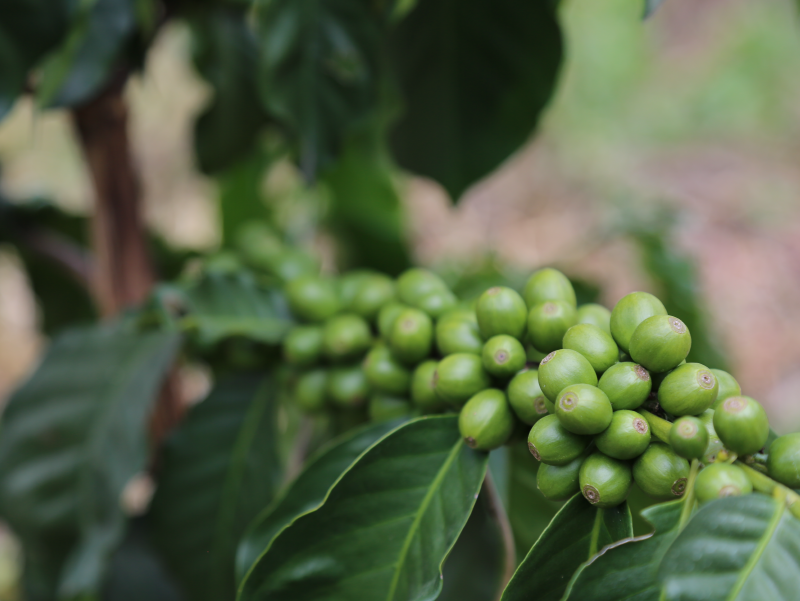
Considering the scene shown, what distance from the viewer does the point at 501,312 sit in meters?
0.57

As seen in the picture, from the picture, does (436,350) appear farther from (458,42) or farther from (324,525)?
(458,42)

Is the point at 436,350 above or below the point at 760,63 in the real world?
above

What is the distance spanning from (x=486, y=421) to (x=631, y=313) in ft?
0.50

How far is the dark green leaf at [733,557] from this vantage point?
379 millimetres

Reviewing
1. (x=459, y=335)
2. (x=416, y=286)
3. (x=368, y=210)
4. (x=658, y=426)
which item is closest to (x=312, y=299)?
(x=416, y=286)

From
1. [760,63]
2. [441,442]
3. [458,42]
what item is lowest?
[760,63]

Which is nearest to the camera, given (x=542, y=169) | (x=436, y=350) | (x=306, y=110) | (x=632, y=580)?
(x=632, y=580)

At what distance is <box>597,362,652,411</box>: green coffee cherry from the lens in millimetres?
469

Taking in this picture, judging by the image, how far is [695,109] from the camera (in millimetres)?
3947

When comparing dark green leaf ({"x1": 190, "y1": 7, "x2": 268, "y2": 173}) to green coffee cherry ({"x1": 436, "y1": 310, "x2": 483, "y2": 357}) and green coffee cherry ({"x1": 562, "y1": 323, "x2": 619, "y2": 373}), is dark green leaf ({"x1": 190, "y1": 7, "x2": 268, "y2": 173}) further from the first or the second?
green coffee cherry ({"x1": 562, "y1": 323, "x2": 619, "y2": 373})

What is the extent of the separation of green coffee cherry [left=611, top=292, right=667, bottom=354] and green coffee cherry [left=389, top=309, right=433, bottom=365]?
21 cm

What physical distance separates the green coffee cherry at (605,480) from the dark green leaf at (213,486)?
1.83 ft

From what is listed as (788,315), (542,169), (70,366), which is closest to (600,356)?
(70,366)

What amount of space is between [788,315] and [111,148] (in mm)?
3011
